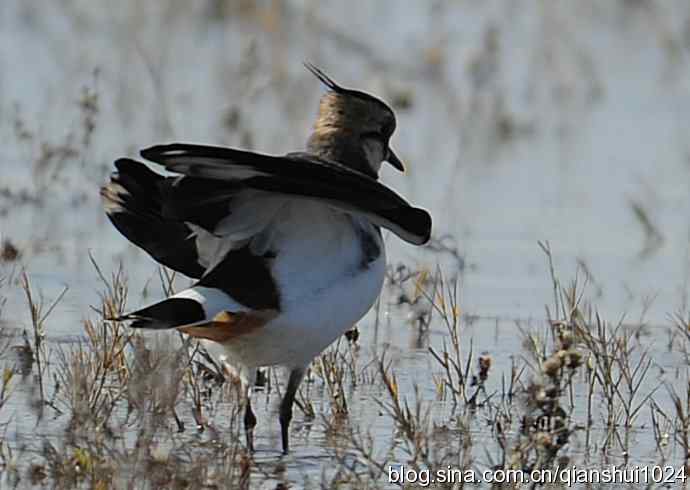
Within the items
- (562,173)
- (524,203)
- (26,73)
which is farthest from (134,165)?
(26,73)

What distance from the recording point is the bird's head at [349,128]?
641cm

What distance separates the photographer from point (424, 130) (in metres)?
11.1

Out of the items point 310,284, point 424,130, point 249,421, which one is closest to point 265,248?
point 310,284

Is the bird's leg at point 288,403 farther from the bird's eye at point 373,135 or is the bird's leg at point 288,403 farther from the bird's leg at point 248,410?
the bird's eye at point 373,135

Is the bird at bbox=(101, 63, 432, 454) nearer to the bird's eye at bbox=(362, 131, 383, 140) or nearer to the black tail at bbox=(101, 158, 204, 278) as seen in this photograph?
the black tail at bbox=(101, 158, 204, 278)

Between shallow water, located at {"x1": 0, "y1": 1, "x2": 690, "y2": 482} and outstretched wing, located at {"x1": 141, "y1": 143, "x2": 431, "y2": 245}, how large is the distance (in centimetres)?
82

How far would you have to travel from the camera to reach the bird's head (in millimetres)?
6414

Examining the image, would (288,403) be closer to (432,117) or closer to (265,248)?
(265,248)

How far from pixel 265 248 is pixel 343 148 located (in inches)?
33.0

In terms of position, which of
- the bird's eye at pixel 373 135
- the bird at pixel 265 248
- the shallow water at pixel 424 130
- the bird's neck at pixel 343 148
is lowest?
the bird at pixel 265 248

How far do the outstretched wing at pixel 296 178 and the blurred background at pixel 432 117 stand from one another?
76.9 inches

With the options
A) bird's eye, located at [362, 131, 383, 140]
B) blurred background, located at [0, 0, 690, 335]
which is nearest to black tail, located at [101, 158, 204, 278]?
bird's eye, located at [362, 131, 383, 140]

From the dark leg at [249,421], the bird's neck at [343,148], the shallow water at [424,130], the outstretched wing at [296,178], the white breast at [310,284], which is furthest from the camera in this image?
the shallow water at [424,130]

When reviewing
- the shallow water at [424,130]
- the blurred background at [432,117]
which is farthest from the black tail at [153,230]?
the blurred background at [432,117]
